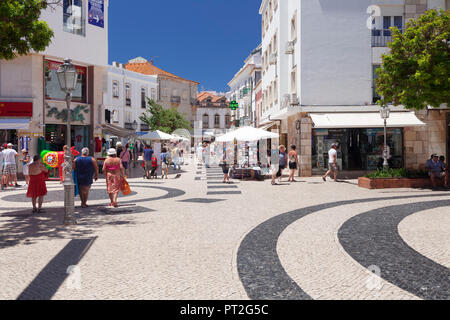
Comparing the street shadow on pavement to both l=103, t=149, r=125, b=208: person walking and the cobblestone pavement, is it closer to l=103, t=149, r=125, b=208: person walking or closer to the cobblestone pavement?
the cobblestone pavement

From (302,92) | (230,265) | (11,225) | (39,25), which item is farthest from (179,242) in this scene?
(302,92)

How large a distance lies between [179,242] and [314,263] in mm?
2261

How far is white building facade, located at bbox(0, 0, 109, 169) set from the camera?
69.9 feet

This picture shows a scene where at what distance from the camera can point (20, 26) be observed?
9.40 m

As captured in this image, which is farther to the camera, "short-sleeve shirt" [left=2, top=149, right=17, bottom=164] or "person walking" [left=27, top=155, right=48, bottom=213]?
"short-sleeve shirt" [left=2, top=149, right=17, bottom=164]

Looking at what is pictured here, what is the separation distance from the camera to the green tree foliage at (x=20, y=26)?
8984 millimetres

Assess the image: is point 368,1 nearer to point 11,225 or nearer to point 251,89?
point 11,225

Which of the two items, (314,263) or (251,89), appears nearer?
(314,263)

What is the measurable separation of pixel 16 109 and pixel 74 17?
615cm

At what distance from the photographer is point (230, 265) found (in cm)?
533

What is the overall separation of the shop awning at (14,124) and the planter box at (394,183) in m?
15.7

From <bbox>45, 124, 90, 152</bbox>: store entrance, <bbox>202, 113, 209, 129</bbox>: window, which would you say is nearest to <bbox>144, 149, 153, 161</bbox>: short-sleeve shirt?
<bbox>45, 124, 90, 152</bbox>: store entrance

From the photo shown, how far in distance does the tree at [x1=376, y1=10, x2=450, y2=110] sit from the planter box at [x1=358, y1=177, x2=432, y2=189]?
2712 mm

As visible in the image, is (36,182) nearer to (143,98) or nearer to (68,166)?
(68,166)
